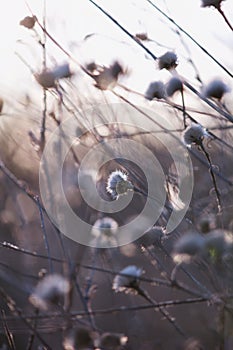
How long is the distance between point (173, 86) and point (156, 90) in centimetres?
6

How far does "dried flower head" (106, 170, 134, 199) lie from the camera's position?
1914mm

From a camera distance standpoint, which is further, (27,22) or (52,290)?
(27,22)

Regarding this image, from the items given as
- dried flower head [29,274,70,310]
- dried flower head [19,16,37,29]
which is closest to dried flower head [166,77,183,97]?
dried flower head [19,16,37,29]

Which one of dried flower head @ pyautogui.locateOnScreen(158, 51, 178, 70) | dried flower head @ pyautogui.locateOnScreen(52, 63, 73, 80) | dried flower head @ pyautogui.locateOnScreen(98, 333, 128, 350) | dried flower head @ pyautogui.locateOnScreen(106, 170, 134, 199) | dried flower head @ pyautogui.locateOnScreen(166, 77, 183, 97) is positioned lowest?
dried flower head @ pyautogui.locateOnScreen(98, 333, 128, 350)

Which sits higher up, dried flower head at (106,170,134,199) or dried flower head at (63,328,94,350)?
dried flower head at (106,170,134,199)

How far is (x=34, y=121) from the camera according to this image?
7.55 feet

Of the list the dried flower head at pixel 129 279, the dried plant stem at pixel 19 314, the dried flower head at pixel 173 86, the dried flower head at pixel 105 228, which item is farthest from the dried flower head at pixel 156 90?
the dried plant stem at pixel 19 314

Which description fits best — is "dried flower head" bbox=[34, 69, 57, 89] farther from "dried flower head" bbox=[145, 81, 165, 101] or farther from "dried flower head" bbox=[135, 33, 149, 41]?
"dried flower head" bbox=[135, 33, 149, 41]

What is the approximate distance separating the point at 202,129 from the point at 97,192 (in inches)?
14.8

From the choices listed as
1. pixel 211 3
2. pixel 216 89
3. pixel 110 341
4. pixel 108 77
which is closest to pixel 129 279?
pixel 110 341

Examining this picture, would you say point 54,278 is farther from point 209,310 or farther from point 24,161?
point 24,161

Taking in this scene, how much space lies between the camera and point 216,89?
1.82 metres

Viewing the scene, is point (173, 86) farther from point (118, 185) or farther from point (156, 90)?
point (118, 185)

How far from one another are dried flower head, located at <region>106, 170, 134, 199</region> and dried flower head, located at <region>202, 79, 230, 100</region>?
33 cm
